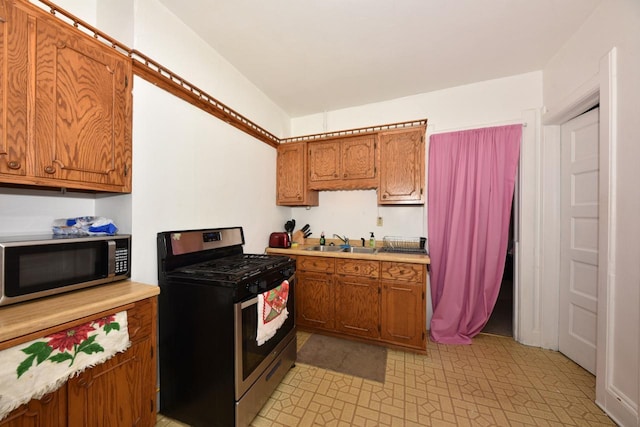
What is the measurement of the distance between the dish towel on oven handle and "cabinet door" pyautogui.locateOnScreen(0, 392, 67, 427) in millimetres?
844

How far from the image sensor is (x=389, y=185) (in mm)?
2564

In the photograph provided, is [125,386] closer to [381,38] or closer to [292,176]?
[292,176]

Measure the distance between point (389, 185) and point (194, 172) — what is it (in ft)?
6.31

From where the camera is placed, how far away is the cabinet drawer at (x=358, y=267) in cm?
234

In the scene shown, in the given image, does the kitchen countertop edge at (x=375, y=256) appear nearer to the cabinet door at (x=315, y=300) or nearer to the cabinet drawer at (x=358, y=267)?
the cabinet drawer at (x=358, y=267)

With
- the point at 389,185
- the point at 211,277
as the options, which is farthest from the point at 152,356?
the point at 389,185

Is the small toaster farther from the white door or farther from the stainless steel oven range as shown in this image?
the white door

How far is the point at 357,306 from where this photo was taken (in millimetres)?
2402

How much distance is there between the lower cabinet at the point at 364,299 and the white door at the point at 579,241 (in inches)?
51.7

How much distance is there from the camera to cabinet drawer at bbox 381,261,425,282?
219 cm

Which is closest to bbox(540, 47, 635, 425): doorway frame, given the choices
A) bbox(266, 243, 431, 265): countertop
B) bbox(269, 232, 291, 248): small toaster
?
bbox(266, 243, 431, 265): countertop

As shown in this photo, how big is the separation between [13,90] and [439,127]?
10.6 feet

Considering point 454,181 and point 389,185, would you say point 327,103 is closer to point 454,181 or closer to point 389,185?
point 389,185

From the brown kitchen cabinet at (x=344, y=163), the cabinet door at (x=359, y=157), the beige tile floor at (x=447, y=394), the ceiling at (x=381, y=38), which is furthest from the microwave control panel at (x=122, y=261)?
the cabinet door at (x=359, y=157)
